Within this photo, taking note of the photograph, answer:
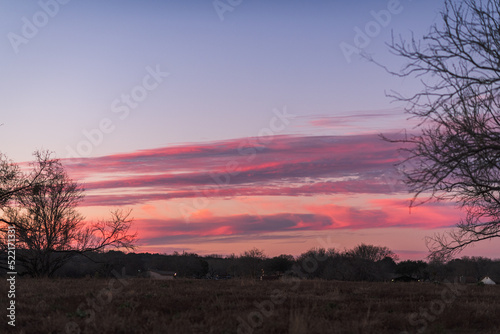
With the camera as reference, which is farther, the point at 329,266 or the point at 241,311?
the point at 329,266

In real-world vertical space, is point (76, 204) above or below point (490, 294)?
above

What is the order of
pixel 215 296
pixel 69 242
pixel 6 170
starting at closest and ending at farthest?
pixel 215 296
pixel 6 170
pixel 69 242

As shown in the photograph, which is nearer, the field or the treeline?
the field

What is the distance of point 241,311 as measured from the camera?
12320 mm

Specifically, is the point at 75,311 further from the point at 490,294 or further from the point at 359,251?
the point at 359,251

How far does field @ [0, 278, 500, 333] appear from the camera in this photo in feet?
34.5

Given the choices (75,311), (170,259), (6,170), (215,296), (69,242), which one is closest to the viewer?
(75,311)

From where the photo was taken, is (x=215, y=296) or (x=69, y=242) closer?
(x=215, y=296)

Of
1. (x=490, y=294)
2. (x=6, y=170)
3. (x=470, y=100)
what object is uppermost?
(x=6, y=170)

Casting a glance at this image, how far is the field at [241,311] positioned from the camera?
34.5 feet

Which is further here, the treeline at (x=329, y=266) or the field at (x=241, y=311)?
the treeline at (x=329, y=266)

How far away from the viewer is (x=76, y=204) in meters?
29.4

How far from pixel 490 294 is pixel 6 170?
72.3ft

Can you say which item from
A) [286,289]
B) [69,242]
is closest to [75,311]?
[286,289]
